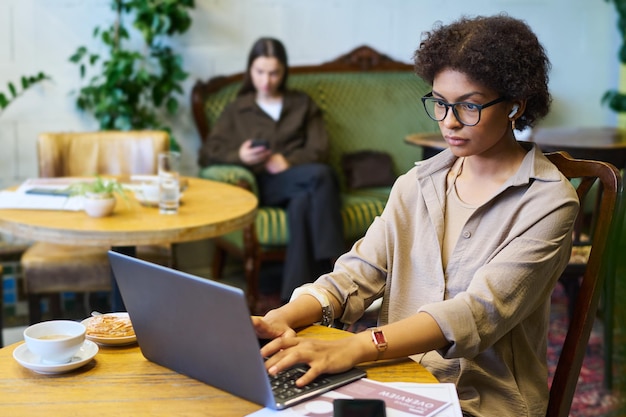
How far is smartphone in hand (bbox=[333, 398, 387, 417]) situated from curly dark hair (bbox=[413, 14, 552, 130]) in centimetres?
65

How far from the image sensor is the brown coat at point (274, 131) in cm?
398

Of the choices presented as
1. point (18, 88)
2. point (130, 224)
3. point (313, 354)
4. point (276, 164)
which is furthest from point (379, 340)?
point (18, 88)

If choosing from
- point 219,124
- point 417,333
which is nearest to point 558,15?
point 219,124

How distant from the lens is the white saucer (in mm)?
1231

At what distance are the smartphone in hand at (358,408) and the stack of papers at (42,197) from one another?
5.78ft

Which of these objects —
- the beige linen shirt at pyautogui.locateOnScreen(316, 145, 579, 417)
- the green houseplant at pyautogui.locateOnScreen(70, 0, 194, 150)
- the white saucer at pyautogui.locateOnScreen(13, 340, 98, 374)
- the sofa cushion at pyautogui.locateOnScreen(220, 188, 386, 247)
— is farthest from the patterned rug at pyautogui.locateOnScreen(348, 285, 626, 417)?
the green houseplant at pyautogui.locateOnScreen(70, 0, 194, 150)

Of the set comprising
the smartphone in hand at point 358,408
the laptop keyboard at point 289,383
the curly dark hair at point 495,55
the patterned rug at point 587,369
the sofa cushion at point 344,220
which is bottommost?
the patterned rug at point 587,369

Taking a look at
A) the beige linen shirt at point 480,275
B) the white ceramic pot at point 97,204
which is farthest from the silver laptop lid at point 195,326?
the white ceramic pot at point 97,204

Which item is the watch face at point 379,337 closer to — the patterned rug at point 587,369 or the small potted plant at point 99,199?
the patterned rug at point 587,369

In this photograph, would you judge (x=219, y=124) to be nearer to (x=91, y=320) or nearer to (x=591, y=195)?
(x=591, y=195)

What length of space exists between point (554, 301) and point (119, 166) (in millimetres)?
2164

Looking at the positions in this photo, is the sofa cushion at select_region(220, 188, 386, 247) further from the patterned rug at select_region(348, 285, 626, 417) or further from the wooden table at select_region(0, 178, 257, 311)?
the wooden table at select_region(0, 178, 257, 311)

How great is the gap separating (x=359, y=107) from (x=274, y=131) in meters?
0.66

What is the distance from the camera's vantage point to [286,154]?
4.04m
